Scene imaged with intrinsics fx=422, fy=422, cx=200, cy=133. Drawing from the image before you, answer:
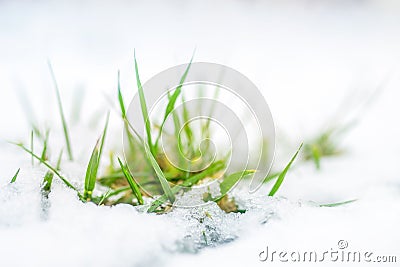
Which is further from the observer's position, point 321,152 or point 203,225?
point 321,152

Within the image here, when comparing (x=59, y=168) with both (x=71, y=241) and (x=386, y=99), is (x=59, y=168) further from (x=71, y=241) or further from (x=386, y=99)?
(x=386, y=99)

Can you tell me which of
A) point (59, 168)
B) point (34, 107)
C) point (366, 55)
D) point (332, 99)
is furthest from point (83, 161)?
point (366, 55)

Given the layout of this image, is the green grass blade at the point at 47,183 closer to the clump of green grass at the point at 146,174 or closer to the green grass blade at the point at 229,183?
the clump of green grass at the point at 146,174

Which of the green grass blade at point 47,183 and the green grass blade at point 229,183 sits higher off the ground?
the green grass blade at point 229,183

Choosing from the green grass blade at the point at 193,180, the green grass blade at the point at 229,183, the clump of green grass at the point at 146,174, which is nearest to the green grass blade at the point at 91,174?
the clump of green grass at the point at 146,174

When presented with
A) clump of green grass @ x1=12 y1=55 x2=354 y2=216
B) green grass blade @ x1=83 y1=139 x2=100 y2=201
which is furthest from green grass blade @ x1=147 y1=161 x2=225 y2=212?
green grass blade @ x1=83 y1=139 x2=100 y2=201

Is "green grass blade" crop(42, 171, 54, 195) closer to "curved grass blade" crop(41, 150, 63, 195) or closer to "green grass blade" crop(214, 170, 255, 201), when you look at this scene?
"curved grass blade" crop(41, 150, 63, 195)

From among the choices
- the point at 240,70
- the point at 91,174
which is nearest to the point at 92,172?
the point at 91,174
